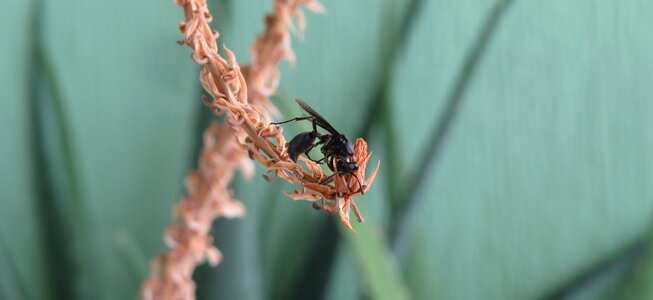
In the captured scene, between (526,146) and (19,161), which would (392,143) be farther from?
(19,161)

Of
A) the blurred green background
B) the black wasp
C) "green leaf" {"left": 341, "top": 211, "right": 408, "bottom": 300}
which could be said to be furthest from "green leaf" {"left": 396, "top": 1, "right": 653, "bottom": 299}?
the black wasp

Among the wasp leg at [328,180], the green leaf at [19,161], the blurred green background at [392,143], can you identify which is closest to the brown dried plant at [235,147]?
the wasp leg at [328,180]

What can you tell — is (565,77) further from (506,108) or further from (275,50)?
(275,50)

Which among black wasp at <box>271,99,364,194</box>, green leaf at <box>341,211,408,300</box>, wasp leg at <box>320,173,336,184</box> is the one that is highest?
black wasp at <box>271,99,364,194</box>

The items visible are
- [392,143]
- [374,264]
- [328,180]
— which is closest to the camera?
[328,180]

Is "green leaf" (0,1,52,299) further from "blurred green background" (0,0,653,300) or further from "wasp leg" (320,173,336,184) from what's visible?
"wasp leg" (320,173,336,184)

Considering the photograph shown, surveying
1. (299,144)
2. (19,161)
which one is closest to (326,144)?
(299,144)

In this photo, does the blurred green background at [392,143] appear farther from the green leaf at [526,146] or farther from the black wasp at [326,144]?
the black wasp at [326,144]
